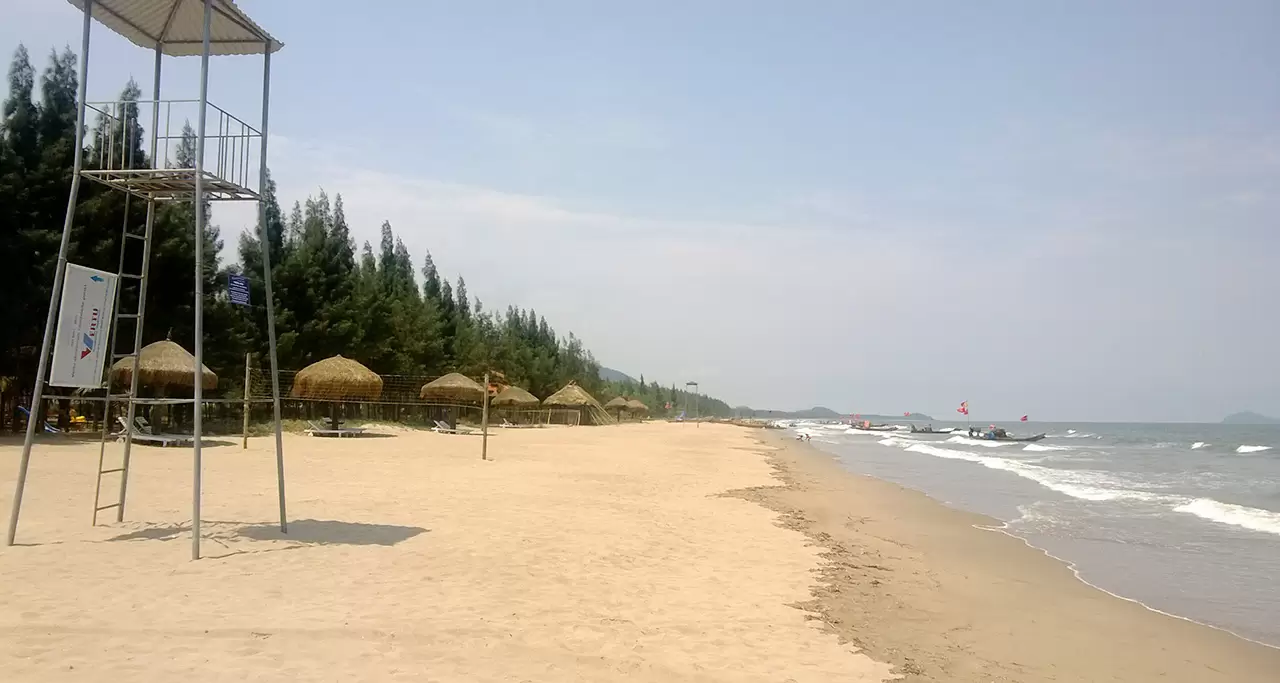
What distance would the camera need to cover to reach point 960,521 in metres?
13.1

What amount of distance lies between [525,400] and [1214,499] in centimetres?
3023

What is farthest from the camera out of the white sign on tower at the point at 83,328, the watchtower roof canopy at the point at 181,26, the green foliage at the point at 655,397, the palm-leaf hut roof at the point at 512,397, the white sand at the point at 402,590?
the green foliage at the point at 655,397

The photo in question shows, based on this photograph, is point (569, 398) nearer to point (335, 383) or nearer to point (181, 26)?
point (335, 383)

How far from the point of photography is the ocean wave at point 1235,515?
13.7 m

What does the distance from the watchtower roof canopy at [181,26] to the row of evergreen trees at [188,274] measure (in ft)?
3.32

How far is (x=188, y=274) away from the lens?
20.9 metres

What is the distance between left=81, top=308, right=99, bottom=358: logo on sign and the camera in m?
7.09

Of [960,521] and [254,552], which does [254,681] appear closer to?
[254,552]

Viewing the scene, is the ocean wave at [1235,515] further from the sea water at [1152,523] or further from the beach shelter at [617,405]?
the beach shelter at [617,405]

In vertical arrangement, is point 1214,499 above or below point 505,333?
below

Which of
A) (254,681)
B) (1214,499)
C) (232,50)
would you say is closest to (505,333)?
(1214,499)

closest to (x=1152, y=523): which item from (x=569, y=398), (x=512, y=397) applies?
(x=512, y=397)

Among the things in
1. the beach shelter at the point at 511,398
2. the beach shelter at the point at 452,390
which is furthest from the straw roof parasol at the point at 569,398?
the beach shelter at the point at 452,390

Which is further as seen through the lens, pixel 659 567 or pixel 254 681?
pixel 659 567
